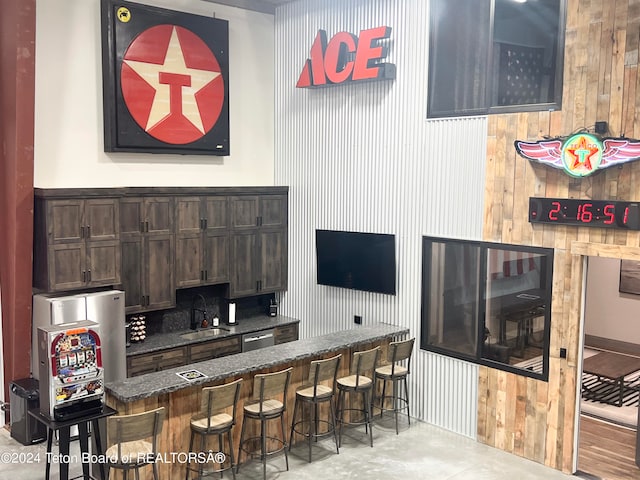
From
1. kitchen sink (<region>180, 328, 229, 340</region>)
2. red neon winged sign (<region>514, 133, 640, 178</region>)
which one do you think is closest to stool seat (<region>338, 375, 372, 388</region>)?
kitchen sink (<region>180, 328, 229, 340</region>)

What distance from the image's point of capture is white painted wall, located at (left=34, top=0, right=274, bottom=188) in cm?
725

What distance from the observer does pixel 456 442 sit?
7156 mm

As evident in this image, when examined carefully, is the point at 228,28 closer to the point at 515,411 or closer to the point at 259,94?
the point at 259,94

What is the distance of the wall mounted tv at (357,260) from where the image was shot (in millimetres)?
8008

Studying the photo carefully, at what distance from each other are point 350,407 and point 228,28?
5435mm

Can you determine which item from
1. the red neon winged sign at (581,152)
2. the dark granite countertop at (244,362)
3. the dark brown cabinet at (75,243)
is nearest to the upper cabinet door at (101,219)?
the dark brown cabinet at (75,243)

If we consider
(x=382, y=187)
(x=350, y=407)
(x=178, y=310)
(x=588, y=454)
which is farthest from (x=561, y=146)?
(x=178, y=310)

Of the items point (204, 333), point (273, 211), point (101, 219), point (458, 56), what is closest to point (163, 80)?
point (101, 219)

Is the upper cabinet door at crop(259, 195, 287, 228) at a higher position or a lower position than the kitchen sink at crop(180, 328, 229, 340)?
higher

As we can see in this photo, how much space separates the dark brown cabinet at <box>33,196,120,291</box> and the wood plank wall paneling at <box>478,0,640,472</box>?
437 cm

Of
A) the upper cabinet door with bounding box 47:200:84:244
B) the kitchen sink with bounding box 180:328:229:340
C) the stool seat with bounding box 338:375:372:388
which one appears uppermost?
the upper cabinet door with bounding box 47:200:84:244

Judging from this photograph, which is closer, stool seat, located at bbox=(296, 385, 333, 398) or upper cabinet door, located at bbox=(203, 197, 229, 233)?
stool seat, located at bbox=(296, 385, 333, 398)

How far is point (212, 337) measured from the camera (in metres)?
8.23

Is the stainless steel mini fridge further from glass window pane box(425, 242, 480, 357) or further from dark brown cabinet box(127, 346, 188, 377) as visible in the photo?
glass window pane box(425, 242, 480, 357)
